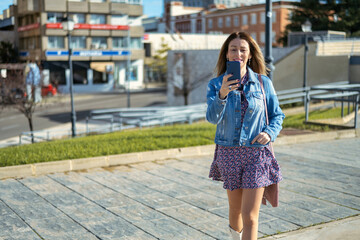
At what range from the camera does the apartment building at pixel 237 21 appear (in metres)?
67.4

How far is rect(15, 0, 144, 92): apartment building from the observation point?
176 ft

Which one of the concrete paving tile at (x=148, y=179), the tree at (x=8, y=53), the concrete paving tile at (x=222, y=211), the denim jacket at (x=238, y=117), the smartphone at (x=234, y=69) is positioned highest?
the tree at (x=8, y=53)

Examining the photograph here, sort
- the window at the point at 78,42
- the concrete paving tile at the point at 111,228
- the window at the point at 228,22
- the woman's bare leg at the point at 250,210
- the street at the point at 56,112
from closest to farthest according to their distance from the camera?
the woman's bare leg at the point at 250,210 < the concrete paving tile at the point at 111,228 < the street at the point at 56,112 < the window at the point at 78,42 < the window at the point at 228,22

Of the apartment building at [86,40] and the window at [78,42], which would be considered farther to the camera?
the window at [78,42]

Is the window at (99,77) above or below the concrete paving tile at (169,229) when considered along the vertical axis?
below

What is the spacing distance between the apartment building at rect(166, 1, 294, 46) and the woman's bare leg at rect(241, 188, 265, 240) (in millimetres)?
58775

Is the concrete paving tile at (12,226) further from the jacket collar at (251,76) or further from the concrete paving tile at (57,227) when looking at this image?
the jacket collar at (251,76)

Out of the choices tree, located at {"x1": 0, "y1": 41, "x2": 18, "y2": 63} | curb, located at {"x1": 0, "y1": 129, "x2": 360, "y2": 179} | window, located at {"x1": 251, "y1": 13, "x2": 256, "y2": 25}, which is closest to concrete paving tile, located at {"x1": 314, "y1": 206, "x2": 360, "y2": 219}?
curb, located at {"x1": 0, "y1": 129, "x2": 360, "y2": 179}

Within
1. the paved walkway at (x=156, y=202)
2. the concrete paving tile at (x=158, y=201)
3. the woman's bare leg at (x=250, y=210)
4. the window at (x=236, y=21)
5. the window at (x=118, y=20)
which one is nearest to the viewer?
the woman's bare leg at (x=250, y=210)

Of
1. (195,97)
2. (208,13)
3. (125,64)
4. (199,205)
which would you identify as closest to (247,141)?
(199,205)

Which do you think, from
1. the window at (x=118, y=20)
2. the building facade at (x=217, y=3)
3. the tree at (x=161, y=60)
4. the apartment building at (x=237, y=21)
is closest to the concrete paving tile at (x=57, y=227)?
the window at (x=118, y=20)

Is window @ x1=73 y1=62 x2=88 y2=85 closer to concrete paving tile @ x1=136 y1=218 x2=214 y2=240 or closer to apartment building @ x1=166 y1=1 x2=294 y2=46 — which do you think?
apartment building @ x1=166 y1=1 x2=294 y2=46

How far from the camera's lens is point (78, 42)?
56188 millimetres

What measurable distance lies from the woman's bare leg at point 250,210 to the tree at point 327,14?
46.0m
